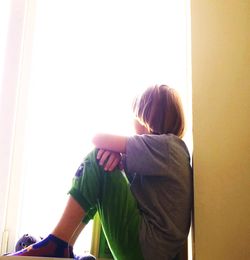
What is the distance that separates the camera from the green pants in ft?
2.85

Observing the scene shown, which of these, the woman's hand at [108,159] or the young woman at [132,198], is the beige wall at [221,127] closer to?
the young woman at [132,198]

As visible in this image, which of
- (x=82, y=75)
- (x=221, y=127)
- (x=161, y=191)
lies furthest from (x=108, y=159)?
(x=82, y=75)

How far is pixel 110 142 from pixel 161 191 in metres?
0.20

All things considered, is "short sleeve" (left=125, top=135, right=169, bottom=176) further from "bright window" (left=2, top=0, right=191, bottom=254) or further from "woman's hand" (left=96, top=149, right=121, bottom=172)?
"bright window" (left=2, top=0, right=191, bottom=254)

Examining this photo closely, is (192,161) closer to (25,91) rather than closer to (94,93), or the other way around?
(94,93)

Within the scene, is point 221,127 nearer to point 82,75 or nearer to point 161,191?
point 161,191

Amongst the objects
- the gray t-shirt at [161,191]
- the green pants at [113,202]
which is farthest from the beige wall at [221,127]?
the green pants at [113,202]

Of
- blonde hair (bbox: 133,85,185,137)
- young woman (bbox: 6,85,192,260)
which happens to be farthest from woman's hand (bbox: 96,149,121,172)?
blonde hair (bbox: 133,85,185,137)

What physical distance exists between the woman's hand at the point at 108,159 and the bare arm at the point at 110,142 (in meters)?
0.01

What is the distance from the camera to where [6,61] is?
1.23 metres

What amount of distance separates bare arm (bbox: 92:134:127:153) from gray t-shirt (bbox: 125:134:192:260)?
A: 0.02 metres

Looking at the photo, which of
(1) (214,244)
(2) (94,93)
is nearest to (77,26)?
(2) (94,93)

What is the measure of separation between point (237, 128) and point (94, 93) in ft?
1.82

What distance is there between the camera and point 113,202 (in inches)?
34.4
